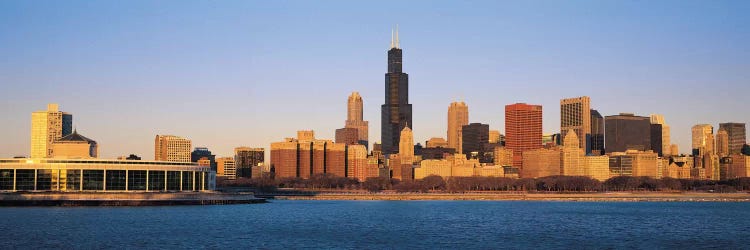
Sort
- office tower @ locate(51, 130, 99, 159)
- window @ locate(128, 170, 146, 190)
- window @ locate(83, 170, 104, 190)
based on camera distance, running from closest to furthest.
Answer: window @ locate(83, 170, 104, 190)
window @ locate(128, 170, 146, 190)
office tower @ locate(51, 130, 99, 159)

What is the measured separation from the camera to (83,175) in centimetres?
16612

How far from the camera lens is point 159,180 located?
567 feet

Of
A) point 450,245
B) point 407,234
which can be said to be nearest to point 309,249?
point 450,245

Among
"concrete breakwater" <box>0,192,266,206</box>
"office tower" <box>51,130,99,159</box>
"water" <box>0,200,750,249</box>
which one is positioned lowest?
"water" <box>0,200,750,249</box>

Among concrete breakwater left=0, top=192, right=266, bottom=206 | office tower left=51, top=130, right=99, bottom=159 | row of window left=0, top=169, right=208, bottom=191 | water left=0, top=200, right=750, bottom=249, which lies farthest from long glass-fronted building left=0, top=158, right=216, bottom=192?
office tower left=51, top=130, right=99, bottom=159

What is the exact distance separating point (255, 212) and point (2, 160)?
47.8m

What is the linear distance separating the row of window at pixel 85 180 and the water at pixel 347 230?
13175mm

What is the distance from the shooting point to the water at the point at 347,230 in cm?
9556

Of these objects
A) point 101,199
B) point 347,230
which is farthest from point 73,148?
point 347,230

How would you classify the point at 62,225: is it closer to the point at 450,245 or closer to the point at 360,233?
the point at 360,233

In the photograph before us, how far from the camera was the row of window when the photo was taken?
540 ft

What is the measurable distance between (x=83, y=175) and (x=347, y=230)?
6987 cm

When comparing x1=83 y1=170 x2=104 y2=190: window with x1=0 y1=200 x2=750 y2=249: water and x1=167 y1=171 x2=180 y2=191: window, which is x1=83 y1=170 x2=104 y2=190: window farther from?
x1=0 y1=200 x2=750 y2=249: water

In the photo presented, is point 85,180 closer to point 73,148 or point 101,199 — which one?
point 101,199
